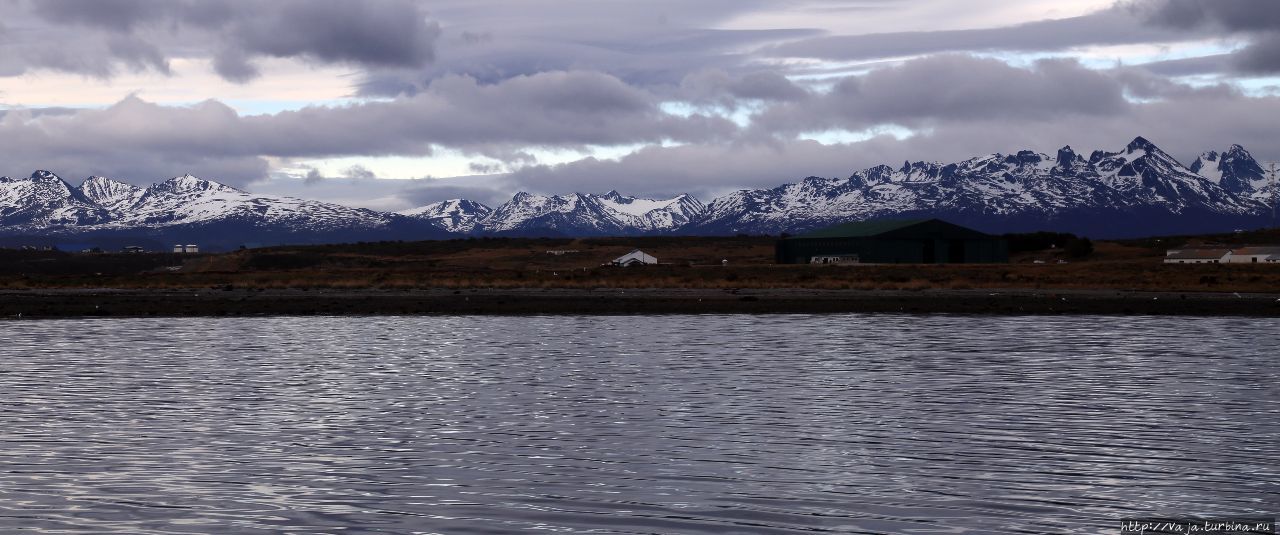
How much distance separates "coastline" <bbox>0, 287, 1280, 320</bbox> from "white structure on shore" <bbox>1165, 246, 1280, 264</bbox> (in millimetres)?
53909

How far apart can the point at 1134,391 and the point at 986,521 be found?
16390 mm

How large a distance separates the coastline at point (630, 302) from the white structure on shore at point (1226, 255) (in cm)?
5391

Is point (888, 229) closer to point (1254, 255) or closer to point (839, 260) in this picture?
point (839, 260)

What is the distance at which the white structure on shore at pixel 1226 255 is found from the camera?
438 ft

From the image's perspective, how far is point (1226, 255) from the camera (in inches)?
5433

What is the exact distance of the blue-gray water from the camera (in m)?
17.5

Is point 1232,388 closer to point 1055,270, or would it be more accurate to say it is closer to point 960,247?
point 1055,270

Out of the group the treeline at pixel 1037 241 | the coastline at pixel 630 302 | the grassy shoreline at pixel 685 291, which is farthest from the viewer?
the treeline at pixel 1037 241

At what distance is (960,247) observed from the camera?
149250 millimetres

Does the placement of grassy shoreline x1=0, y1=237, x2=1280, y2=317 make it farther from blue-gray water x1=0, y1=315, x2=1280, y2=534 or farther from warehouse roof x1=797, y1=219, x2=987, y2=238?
blue-gray water x1=0, y1=315, x2=1280, y2=534

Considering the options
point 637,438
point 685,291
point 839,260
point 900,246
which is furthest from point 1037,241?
point 637,438

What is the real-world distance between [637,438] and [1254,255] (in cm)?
12720

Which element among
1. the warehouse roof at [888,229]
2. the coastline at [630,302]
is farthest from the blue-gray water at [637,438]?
the warehouse roof at [888,229]

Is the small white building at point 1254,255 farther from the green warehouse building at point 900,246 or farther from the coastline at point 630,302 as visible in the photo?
the coastline at point 630,302
